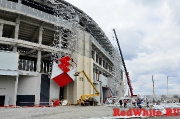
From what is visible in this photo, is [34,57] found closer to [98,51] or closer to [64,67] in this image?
[64,67]

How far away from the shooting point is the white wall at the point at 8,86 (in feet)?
97.7

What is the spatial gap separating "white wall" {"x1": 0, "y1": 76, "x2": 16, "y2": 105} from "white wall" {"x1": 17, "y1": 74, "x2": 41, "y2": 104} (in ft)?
7.93

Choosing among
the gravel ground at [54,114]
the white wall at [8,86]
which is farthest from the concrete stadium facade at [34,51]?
the gravel ground at [54,114]

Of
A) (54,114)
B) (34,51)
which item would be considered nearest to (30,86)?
(34,51)

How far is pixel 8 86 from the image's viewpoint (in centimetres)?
3016

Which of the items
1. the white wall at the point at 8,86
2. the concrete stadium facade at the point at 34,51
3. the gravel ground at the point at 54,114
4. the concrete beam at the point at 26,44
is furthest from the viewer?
the concrete beam at the point at 26,44

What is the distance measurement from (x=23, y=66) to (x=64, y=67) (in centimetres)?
713

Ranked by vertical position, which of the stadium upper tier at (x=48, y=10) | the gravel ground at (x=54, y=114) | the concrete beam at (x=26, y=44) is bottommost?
the gravel ground at (x=54, y=114)

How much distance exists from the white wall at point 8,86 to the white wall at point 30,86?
242cm

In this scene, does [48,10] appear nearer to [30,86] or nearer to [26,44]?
[26,44]

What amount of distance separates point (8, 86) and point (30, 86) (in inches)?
150

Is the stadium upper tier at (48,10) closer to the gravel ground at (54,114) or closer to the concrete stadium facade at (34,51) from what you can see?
the concrete stadium facade at (34,51)

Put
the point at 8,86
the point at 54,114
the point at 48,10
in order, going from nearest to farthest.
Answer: the point at 54,114 → the point at 8,86 → the point at 48,10

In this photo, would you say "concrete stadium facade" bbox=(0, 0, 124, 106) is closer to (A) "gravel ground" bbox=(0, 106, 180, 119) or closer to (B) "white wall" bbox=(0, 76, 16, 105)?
(B) "white wall" bbox=(0, 76, 16, 105)
